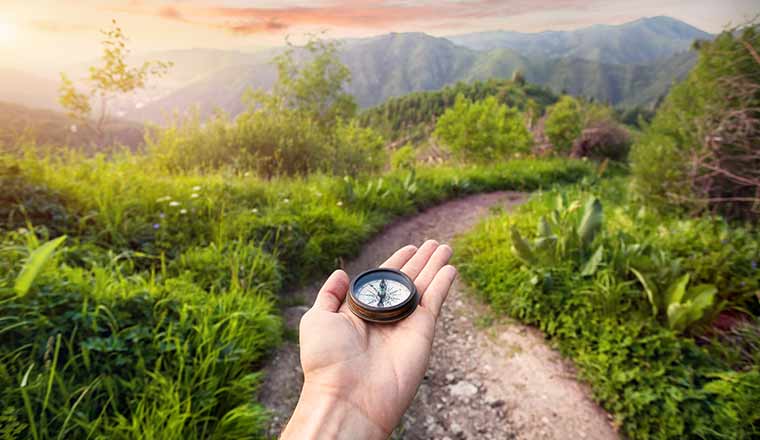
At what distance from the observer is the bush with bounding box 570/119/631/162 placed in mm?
17156

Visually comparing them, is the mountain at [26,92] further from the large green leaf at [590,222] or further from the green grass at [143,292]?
the large green leaf at [590,222]

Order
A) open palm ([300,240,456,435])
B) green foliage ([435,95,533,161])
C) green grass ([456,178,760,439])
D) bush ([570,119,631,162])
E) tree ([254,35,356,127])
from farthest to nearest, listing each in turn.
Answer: bush ([570,119,631,162]) → tree ([254,35,356,127]) → green foliage ([435,95,533,161]) → green grass ([456,178,760,439]) → open palm ([300,240,456,435])

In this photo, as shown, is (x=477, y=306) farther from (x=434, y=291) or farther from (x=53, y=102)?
(x=53, y=102)

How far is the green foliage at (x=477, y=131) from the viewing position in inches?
416

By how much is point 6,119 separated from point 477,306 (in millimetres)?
5866

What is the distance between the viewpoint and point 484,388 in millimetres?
2713

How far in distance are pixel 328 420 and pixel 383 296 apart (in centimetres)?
72

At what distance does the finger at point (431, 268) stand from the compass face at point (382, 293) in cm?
14

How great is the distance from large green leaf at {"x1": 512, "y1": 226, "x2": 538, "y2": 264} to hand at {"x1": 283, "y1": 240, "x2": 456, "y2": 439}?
1998 millimetres

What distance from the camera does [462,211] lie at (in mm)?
6973

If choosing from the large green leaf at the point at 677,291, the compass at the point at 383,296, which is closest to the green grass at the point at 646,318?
the large green leaf at the point at 677,291

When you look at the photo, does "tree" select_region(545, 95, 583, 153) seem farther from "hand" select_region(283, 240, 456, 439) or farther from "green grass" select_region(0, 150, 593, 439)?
"hand" select_region(283, 240, 456, 439)

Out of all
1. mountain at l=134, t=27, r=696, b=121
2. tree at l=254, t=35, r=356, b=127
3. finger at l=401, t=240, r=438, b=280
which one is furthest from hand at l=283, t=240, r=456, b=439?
mountain at l=134, t=27, r=696, b=121

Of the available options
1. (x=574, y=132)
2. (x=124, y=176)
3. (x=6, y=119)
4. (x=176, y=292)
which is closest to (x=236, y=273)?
(x=176, y=292)
